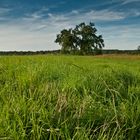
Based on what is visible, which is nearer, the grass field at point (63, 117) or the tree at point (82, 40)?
the grass field at point (63, 117)

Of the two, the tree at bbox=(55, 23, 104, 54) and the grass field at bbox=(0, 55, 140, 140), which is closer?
the grass field at bbox=(0, 55, 140, 140)

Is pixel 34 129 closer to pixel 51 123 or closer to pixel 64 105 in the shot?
pixel 51 123

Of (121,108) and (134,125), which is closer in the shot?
(134,125)

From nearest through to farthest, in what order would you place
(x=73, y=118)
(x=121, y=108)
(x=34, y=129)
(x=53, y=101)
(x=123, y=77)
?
1. (x=34, y=129)
2. (x=73, y=118)
3. (x=121, y=108)
4. (x=53, y=101)
5. (x=123, y=77)

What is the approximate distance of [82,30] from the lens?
87.0m

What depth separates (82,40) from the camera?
284 feet

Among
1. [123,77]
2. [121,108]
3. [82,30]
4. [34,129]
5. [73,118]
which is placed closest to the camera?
[34,129]

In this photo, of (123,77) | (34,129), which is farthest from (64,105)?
(123,77)

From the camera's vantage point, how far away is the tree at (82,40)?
85.1 metres

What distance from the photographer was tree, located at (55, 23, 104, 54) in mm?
85125

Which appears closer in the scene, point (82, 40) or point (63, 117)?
point (63, 117)

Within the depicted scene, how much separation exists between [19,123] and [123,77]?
358cm

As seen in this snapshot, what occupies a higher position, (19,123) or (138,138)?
(19,123)

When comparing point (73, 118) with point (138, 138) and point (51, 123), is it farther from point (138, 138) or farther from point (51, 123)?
point (138, 138)
